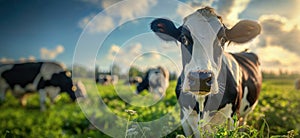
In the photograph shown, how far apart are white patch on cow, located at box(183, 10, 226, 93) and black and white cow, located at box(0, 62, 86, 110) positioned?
22.9ft

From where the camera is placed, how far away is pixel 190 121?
11.3 ft

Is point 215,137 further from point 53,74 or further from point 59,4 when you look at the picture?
point 53,74

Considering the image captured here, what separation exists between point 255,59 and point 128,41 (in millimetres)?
2104

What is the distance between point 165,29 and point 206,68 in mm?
805

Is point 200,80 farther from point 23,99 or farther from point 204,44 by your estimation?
point 23,99

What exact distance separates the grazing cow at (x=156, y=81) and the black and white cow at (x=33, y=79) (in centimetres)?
196

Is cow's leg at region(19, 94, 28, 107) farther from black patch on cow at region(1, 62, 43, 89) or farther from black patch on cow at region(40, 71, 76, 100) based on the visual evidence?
black patch on cow at region(40, 71, 76, 100)

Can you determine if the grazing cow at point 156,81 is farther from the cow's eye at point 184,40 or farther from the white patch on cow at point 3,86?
the cow's eye at point 184,40

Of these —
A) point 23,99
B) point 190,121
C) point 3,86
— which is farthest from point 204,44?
point 3,86

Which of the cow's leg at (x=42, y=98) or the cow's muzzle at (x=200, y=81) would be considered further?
the cow's leg at (x=42, y=98)

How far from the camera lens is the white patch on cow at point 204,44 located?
2.99 m

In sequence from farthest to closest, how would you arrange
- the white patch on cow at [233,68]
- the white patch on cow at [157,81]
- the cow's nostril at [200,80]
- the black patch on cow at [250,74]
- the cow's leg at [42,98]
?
the white patch on cow at [157,81]
the cow's leg at [42,98]
the black patch on cow at [250,74]
the white patch on cow at [233,68]
the cow's nostril at [200,80]

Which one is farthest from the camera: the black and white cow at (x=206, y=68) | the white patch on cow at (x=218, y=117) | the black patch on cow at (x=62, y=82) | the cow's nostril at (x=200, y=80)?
the black patch on cow at (x=62, y=82)

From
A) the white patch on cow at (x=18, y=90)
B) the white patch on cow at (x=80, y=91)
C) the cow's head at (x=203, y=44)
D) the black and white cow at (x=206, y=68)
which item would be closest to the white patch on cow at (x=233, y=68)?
the black and white cow at (x=206, y=68)
